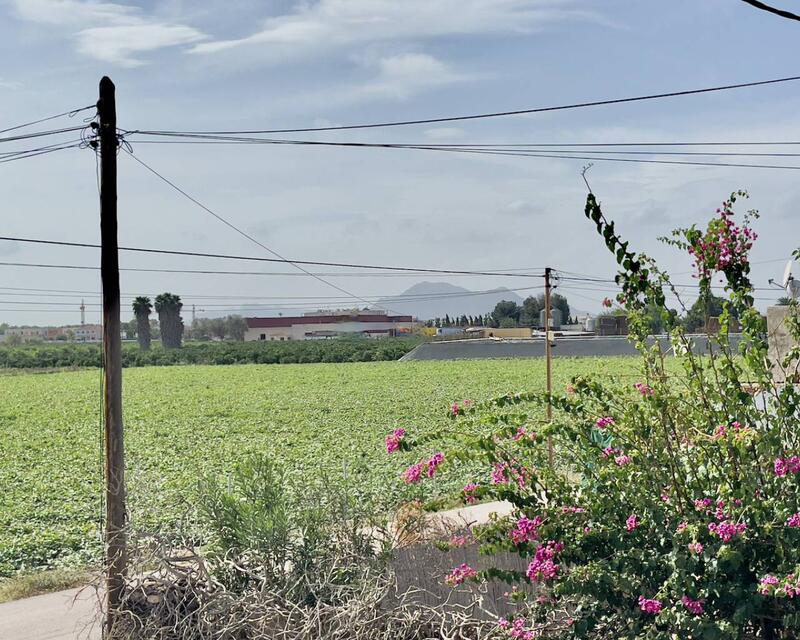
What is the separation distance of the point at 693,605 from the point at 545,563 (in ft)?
2.50

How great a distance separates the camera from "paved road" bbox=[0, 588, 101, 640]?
7031mm

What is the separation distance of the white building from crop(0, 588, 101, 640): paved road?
10893 cm

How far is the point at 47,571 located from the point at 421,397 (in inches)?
815

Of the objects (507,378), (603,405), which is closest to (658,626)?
(603,405)

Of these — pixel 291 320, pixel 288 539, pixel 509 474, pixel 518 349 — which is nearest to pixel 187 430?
pixel 288 539

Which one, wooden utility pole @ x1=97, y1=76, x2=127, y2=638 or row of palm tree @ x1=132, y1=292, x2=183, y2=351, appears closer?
wooden utility pole @ x1=97, y1=76, x2=127, y2=638

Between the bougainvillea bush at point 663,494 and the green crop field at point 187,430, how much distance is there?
3.64 feet

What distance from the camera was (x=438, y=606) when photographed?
5.71 metres

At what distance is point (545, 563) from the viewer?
4945 mm

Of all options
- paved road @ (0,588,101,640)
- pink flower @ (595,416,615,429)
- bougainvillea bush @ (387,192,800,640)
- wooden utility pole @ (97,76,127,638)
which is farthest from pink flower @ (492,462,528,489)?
paved road @ (0,588,101,640)

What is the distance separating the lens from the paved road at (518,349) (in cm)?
5028

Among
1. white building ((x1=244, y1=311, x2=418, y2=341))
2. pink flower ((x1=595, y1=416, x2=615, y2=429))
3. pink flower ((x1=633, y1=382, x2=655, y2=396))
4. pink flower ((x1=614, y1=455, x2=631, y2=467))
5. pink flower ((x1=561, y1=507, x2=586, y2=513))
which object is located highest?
white building ((x1=244, y1=311, x2=418, y2=341))

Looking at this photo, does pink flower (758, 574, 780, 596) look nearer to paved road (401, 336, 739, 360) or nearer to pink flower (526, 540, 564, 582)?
pink flower (526, 540, 564, 582)

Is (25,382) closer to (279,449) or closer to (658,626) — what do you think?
(279,449)
